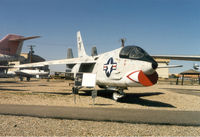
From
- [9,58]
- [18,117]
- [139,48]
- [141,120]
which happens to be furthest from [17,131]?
[9,58]

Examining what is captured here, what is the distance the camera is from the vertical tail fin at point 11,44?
34156 millimetres

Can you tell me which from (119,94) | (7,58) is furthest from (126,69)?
(7,58)

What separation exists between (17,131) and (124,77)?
6849mm

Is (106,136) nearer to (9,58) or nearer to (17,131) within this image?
(17,131)

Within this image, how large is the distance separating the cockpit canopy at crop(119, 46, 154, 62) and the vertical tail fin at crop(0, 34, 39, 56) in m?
29.3

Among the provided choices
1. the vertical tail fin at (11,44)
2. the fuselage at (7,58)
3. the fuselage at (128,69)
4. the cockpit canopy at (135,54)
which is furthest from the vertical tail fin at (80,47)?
the fuselage at (7,58)

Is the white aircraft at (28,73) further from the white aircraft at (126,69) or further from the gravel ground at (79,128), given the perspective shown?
the gravel ground at (79,128)

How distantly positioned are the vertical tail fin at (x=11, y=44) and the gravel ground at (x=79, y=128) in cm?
3253

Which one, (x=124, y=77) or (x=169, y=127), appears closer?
(x=169, y=127)

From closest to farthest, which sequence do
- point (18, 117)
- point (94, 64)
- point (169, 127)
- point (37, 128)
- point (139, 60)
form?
point (37, 128), point (169, 127), point (18, 117), point (139, 60), point (94, 64)

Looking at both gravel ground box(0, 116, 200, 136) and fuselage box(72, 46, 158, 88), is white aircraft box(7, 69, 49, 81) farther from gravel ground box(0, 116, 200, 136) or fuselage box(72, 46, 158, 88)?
gravel ground box(0, 116, 200, 136)

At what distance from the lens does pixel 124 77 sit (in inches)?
408

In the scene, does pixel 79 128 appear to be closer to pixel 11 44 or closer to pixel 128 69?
pixel 128 69

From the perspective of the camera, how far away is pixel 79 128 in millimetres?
5254
